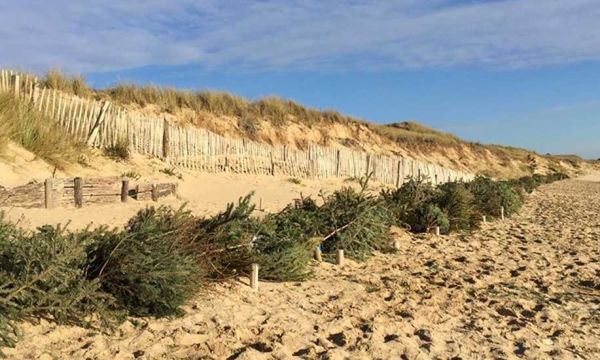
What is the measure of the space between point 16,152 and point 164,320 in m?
7.75

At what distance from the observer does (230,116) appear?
2189 cm

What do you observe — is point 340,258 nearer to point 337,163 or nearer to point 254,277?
point 254,277

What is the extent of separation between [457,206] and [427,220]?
3.92ft

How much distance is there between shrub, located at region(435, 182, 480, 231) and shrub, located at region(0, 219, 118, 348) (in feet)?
28.6

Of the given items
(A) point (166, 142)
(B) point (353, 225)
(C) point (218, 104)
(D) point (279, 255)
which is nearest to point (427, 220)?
(B) point (353, 225)

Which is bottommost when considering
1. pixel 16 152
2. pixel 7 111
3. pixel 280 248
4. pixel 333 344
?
pixel 333 344

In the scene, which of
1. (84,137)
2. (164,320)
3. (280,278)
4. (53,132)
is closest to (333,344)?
(164,320)

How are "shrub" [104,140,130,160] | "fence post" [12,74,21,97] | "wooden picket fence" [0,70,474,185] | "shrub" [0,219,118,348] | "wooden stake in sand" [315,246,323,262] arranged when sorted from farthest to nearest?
"shrub" [104,140,130,160] → "wooden picket fence" [0,70,474,185] → "fence post" [12,74,21,97] → "wooden stake in sand" [315,246,323,262] → "shrub" [0,219,118,348]

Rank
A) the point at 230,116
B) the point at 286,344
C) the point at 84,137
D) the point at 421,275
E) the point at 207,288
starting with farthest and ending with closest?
the point at 230,116 → the point at 84,137 → the point at 421,275 → the point at 207,288 → the point at 286,344

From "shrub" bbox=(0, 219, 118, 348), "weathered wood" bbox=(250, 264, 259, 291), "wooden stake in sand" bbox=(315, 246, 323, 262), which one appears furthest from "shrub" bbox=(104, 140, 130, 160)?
"shrub" bbox=(0, 219, 118, 348)

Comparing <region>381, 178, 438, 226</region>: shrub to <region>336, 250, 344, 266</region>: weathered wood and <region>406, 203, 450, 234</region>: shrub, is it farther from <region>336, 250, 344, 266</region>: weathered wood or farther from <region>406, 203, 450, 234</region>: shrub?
<region>336, 250, 344, 266</region>: weathered wood

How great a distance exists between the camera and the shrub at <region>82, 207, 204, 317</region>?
15.5ft

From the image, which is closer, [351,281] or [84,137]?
[351,281]

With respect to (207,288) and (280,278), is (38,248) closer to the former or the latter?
(207,288)
